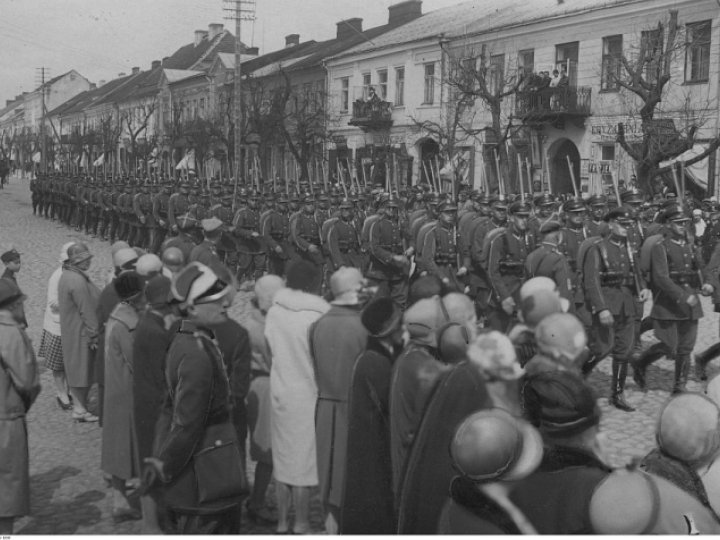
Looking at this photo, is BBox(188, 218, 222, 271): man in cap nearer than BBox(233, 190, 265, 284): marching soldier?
Yes

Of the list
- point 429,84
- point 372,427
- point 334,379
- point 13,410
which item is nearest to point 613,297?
point 334,379

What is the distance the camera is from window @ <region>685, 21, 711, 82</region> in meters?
20.7

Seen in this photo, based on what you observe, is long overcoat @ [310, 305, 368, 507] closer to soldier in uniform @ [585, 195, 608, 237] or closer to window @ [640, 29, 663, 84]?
soldier in uniform @ [585, 195, 608, 237]

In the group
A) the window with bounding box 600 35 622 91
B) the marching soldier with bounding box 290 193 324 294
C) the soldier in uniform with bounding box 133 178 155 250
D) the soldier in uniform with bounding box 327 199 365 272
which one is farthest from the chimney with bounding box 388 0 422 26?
the soldier in uniform with bounding box 327 199 365 272

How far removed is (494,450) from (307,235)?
12.4 meters

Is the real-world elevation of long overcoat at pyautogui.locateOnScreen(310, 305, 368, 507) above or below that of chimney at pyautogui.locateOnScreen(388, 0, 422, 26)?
below

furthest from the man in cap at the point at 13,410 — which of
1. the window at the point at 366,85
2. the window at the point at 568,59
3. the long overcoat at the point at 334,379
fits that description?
the window at the point at 366,85

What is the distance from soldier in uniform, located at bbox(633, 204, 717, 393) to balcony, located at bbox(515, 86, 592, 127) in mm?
16439

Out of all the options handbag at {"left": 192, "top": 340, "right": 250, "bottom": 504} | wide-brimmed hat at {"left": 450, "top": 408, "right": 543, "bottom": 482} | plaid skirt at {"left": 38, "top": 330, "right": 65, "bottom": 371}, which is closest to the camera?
wide-brimmed hat at {"left": 450, "top": 408, "right": 543, "bottom": 482}

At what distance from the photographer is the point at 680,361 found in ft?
26.7

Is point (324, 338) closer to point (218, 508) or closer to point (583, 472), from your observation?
point (218, 508)

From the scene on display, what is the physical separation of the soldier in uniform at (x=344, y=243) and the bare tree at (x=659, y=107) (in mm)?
6985

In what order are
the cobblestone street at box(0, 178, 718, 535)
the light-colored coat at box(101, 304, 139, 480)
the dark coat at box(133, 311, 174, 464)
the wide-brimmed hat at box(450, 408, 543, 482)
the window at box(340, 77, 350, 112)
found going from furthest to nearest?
the window at box(340, 77, 350, 112)
the light-colored coat at box(101, 304, 139, 480)
the cobblestone street at box(0, 178, 718, 535)
the dark coat at box(133, 311, 174, 464)
the wide-brimmed hat at box(450, 408, 543, 482)

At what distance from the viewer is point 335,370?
4703 millimetres
